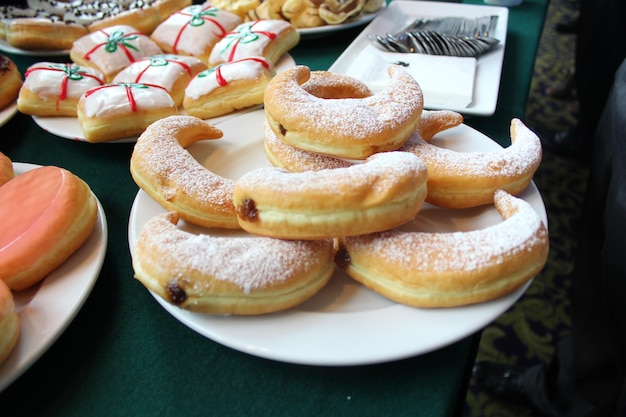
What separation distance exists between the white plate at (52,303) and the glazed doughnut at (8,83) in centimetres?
64

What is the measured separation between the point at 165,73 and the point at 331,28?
1.86 feet

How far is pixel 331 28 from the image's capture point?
1.44 m

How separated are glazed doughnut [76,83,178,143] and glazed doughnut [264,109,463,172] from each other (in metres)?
0.29

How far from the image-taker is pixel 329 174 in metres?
0.58

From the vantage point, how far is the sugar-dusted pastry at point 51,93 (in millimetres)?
1052

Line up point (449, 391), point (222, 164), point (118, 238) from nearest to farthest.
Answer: point (449, 391) → point (118, 238) → point (222, 164)

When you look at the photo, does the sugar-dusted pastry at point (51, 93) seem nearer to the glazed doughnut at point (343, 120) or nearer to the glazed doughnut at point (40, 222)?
the glazed doughnut at point (40, 222)

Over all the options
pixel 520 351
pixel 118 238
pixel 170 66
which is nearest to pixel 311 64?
pixel 170 66

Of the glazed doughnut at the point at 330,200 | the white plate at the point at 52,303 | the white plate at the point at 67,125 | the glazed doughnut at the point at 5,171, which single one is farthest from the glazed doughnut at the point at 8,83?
the glazed doughnut at the point at 330,200

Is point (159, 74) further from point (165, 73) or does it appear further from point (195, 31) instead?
point (195, 31)

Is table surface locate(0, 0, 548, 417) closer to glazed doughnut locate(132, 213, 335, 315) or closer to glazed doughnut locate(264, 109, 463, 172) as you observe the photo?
glazed doughnut locate(132, 213, 335, 315)

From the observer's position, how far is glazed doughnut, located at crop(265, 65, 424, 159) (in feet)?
2.31

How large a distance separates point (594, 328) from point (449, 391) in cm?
66

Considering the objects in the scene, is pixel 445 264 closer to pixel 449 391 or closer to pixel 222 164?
pixel 449 391
